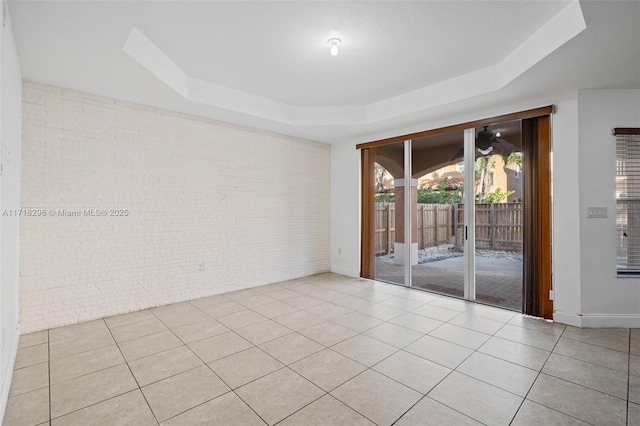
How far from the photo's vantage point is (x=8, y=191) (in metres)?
2.36

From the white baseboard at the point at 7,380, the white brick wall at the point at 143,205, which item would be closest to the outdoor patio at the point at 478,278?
the white brick wall at the point at 143,205

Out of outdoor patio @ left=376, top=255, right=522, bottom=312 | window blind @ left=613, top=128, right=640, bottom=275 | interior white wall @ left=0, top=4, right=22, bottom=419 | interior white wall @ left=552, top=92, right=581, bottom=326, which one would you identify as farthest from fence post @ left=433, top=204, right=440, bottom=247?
interior white wall @ left=0, top=4, right=22, bottom=419

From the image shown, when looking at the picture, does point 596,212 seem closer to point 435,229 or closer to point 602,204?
point 602,204

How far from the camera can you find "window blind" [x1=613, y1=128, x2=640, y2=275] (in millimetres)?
3377

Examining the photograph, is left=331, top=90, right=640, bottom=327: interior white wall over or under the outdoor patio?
over

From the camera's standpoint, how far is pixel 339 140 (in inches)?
236

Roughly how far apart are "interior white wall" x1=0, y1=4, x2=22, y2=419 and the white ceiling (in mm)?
301

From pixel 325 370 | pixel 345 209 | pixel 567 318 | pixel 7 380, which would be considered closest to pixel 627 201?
pixel 567 318

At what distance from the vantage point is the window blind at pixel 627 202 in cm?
338

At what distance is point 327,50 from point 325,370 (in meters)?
3.04

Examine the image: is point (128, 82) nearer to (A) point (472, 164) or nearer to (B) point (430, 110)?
(B) point (430, 110)

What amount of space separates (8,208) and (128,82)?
1686 millimetres

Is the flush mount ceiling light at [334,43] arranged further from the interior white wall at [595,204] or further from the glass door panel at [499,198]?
the interior white wall at [595,204]

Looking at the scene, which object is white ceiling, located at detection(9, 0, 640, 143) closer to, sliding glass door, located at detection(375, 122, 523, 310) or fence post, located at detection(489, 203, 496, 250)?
sliding glass door, located at detection(375, 122, 523, 310)
